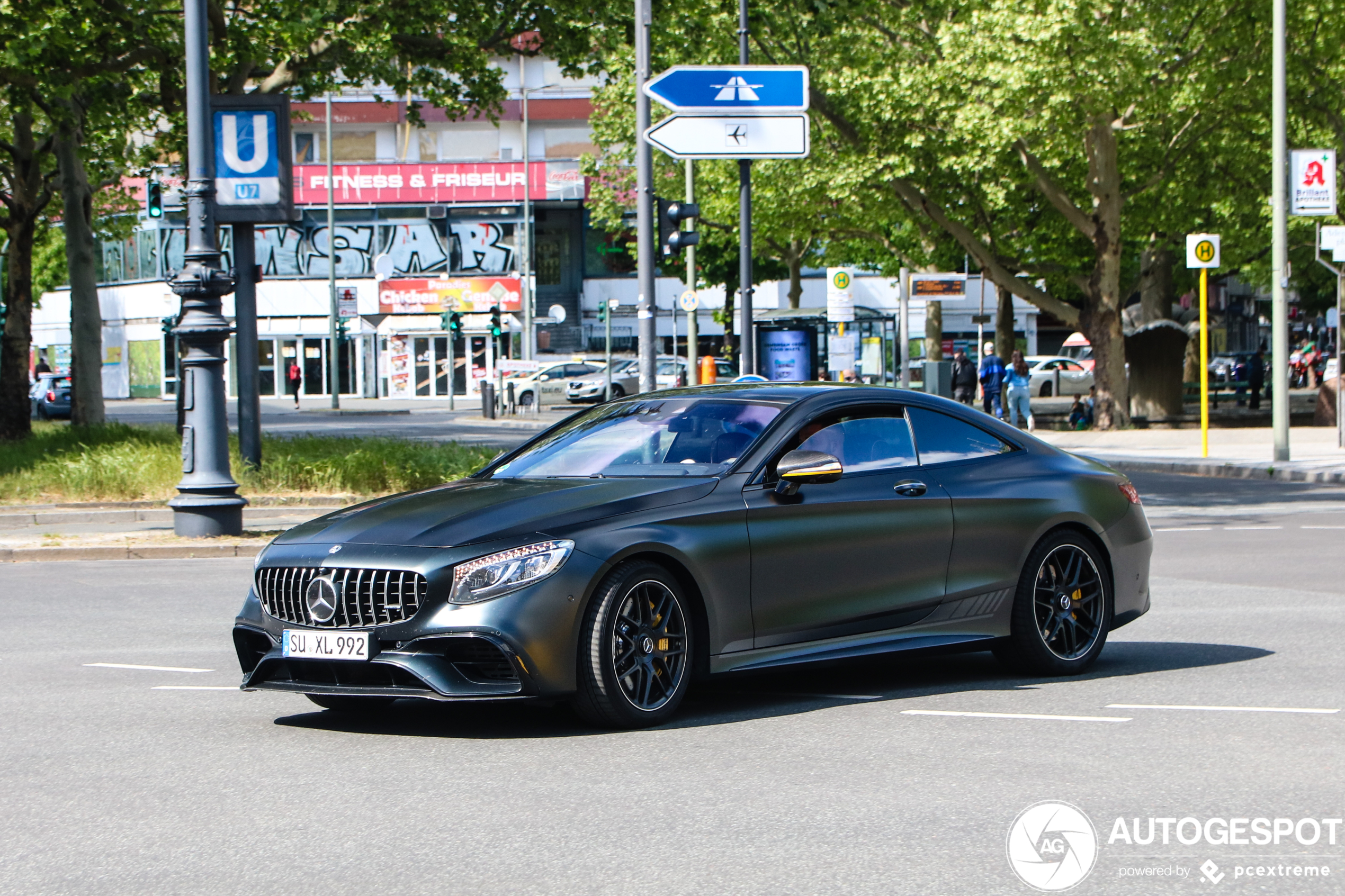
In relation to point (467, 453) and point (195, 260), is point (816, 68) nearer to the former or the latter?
point (467, 453)

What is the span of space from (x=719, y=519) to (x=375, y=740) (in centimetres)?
163

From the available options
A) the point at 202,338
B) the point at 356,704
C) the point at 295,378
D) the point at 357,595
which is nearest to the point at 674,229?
the point at 202,338

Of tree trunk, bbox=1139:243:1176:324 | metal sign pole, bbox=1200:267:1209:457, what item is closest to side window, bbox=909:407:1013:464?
metal sign pole, bbox=1200:267:1209:457

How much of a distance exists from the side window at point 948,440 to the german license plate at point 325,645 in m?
2.85

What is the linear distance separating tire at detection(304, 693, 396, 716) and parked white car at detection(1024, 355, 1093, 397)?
53.8 metres

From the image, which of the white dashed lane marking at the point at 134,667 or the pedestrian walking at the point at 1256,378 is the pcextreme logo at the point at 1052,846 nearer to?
the white dashed lane marking at the point at 134,667

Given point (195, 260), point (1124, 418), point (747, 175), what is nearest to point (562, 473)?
point (195, 260)

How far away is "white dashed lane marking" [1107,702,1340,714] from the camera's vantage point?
7.30 meters

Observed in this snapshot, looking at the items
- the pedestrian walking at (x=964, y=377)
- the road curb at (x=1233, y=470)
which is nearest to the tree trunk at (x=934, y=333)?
the pedestrian walking at (x=964, y=377)

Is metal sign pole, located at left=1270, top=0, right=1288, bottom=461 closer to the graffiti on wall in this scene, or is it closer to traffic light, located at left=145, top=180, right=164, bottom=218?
traffic light, located at left=145, top=180, right=164, bottom=218

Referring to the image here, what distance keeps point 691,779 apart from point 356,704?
88.2 inches

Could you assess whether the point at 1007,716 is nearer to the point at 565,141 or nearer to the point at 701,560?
the point at 701,560

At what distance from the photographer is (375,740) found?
272 inches

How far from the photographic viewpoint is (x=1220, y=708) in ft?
24.3
